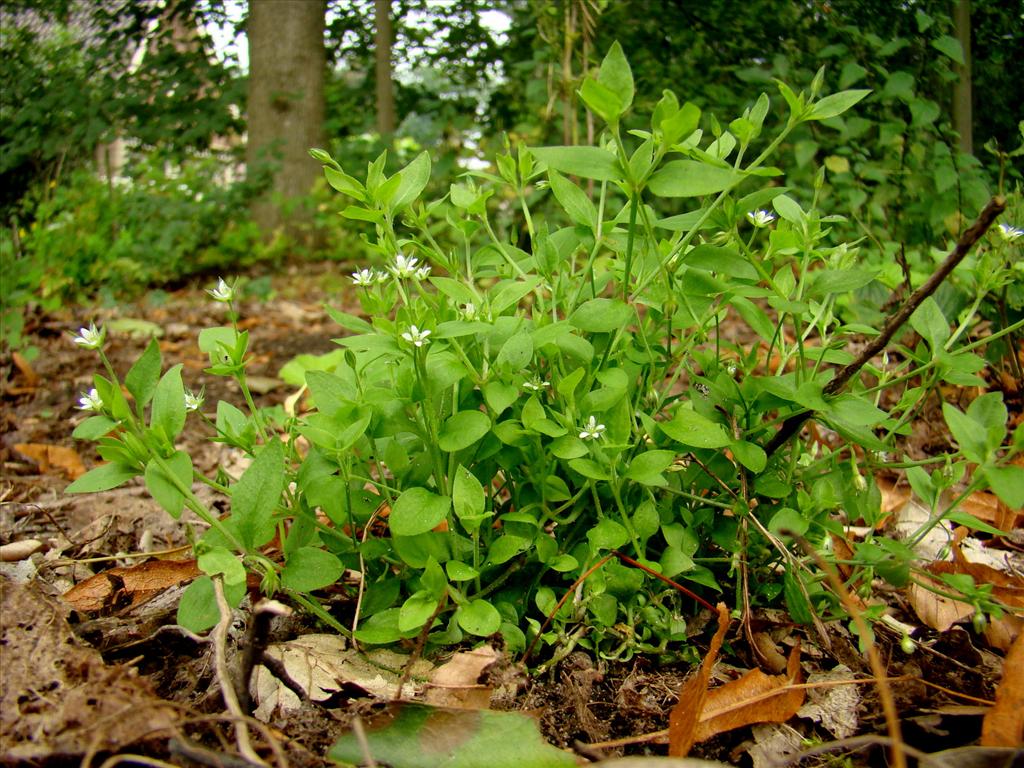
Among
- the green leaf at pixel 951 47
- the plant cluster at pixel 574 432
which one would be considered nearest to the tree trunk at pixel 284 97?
the green leaf at pixel 951 47

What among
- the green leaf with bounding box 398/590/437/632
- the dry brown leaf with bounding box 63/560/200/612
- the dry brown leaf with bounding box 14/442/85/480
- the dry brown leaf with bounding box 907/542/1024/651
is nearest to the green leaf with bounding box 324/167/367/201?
the green leaf with bounding box 398/590/437/632

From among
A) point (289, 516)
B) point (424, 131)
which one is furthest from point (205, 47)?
point (289, 516)

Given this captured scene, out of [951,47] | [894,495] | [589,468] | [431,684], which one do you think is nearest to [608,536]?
[589,468]

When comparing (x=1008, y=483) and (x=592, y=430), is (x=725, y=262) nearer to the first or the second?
(x=592, y=430)

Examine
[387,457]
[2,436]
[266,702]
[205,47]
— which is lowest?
[2,436]

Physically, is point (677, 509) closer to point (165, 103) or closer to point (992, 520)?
point (992, 520)

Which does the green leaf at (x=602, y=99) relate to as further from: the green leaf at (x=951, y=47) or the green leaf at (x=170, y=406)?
the green leaf at (x=951, y=47)
